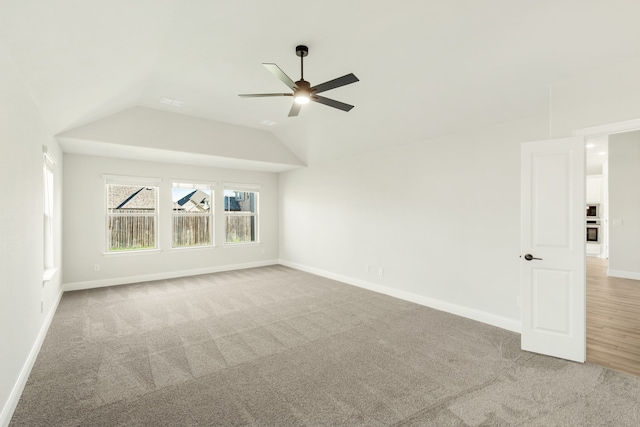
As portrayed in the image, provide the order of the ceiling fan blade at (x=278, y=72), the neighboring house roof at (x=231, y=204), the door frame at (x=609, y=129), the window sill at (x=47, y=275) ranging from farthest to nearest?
the neighboring house roof at (x=231, y=204), the window sill at (x=47, y=275), the door frame at (x=609, y=129), the ceiling fan blade at (x=278, y=72)

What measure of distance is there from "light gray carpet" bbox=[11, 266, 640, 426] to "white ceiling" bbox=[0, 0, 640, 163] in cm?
251

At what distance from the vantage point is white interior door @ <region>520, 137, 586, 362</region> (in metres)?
2.94

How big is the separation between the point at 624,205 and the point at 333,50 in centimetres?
694

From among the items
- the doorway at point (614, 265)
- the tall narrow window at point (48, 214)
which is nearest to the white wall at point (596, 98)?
the doorway at point (614, 265)

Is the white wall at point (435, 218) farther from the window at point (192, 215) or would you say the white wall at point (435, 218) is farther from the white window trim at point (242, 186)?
the window at point (192, 215)

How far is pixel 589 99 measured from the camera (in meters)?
2.93

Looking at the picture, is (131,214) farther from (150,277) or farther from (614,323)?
(614,323)

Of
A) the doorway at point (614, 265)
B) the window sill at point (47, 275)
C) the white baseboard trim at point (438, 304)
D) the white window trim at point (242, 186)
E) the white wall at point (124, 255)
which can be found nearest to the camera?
the doorway at point (614, 265)

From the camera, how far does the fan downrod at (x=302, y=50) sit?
2.93 meters

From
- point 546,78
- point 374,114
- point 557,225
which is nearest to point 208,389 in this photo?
point 557,225

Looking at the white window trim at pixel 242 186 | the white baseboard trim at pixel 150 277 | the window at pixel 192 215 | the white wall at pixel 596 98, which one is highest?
the white wall at pixel 596 98

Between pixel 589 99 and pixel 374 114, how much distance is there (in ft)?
7.74

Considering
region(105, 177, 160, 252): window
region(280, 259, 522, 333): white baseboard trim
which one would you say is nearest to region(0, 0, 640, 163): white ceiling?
region(105, 177, 160, 252): window

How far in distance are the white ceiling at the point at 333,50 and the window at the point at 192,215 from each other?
2.52m
